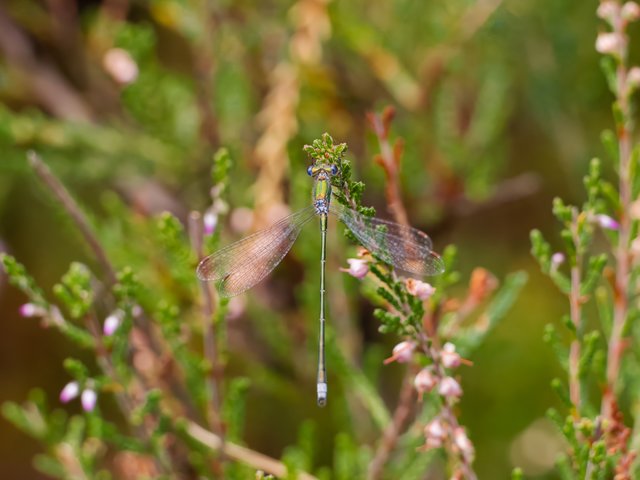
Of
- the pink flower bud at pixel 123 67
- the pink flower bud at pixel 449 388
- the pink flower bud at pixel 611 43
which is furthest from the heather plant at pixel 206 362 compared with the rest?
the pink flower bud at pixel 123 67

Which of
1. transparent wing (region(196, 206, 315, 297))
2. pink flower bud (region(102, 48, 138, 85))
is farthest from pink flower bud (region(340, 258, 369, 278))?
pink flower bud (region(102, 48, 138, 85))

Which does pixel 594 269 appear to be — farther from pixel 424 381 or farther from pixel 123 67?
pixel 123 67

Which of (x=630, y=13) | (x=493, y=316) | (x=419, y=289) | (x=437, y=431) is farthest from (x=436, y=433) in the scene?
(x=630, y=13)

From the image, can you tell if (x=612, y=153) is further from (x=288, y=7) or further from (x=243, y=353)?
(x=288, y=7)

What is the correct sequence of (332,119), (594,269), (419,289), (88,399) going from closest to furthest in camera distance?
1. (419,289)
2. (594,269)
3. (88,399)
4. (332,119)

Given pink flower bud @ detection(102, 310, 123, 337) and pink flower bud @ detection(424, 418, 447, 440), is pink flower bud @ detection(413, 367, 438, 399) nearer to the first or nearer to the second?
pink flower bud @ detection(424, 418, 447, 440)

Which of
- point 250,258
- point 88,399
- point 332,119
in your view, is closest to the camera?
point 88,399

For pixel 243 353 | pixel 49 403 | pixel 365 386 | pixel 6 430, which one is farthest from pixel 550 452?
pixel 6 430

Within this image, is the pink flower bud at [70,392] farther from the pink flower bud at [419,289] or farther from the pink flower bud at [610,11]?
the pink flower bud at [610,11]
